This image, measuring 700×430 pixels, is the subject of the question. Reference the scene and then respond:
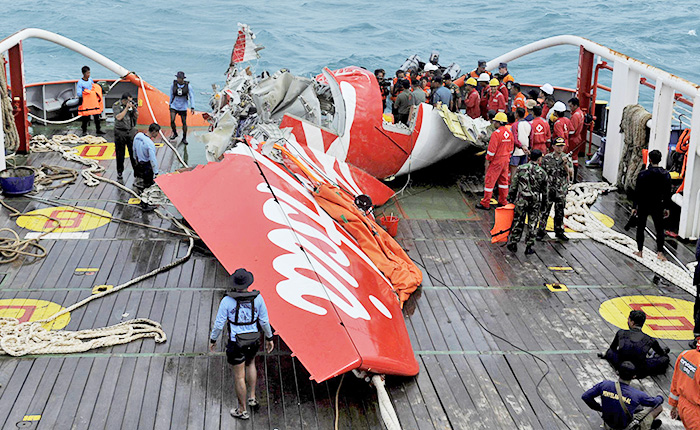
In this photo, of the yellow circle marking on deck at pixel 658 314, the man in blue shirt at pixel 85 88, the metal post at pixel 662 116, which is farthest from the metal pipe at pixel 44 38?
the metal post at pixel 662 116

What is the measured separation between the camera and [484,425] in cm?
661

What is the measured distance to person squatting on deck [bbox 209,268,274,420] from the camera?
6.23 metres

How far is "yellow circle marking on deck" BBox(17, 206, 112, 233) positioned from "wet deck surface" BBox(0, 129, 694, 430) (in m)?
0.23

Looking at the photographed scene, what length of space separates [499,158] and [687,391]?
6250 millimetres

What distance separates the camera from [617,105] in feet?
43.0

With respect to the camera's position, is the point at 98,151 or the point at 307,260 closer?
the point at 307,260

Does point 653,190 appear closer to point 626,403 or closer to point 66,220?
point 626,403

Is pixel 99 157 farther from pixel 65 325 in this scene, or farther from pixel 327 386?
pixel 327 386

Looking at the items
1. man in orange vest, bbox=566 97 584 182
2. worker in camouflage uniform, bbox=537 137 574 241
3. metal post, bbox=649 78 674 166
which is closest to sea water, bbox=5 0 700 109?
man in orange vest, bbox=566 97 584 182

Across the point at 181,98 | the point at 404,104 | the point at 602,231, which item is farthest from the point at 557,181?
the point at 181,98

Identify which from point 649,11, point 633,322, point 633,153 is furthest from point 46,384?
point 649,11

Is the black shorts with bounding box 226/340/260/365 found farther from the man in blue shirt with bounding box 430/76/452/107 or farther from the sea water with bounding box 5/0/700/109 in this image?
the sea water with bounding box 5/0/700/109

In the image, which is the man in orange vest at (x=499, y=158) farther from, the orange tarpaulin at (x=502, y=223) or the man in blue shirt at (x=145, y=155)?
the man in blue shirt at (x=145, y=155)

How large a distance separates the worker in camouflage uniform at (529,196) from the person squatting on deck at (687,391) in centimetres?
440
